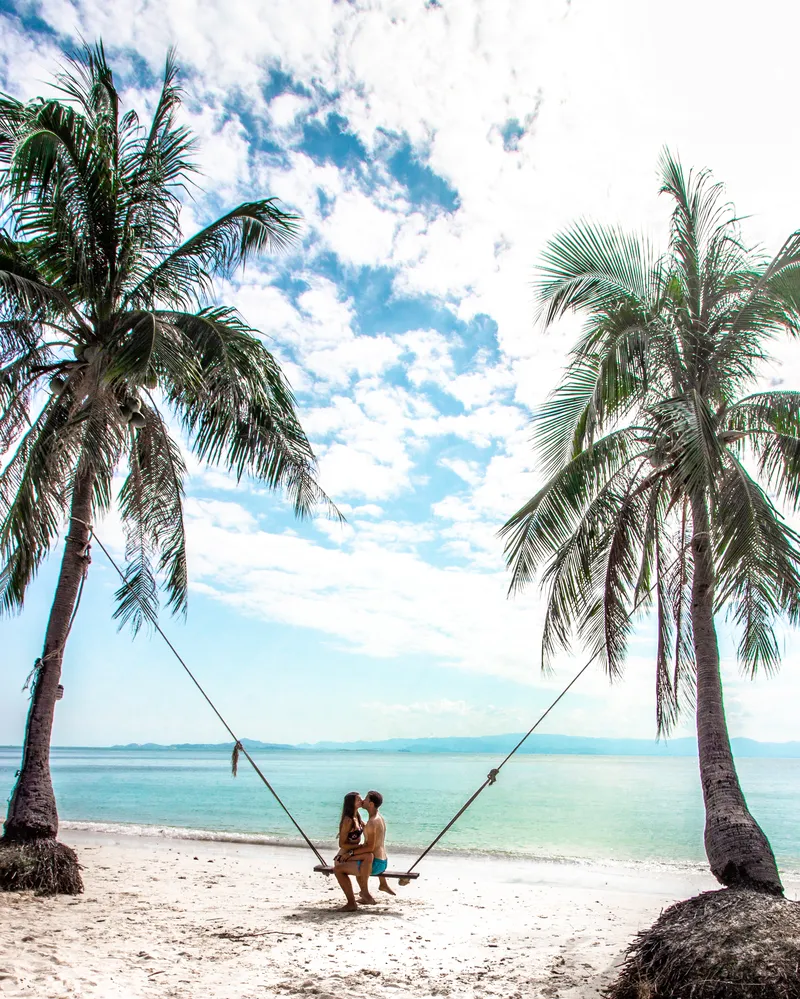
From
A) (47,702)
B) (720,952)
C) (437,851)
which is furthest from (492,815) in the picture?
(720,952)

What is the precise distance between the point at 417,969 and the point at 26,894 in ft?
11.4

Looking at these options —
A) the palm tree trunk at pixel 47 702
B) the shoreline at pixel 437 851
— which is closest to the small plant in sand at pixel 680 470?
the palm tree trunk at pixel 47 702

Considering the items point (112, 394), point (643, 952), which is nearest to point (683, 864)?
point (643, 952)

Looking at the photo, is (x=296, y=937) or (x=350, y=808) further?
(x=350, y=808)

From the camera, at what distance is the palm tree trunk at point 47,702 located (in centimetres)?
647

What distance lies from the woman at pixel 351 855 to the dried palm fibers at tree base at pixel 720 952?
2595 mm

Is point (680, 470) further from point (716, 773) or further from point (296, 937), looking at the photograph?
point (296, 937)

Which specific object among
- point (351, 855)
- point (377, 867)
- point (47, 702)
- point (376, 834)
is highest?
point (47, 702)

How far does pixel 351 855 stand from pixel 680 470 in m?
4.40

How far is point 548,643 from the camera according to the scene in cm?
727

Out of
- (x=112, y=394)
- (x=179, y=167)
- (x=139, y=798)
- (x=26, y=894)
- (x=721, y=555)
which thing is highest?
(x=179, y=167)

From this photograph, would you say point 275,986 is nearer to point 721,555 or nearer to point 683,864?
point 721,555

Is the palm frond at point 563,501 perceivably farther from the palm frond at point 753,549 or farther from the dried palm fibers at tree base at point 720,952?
the dried palm fibers at tree base at point 720,952

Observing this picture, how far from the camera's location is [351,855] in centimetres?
645
